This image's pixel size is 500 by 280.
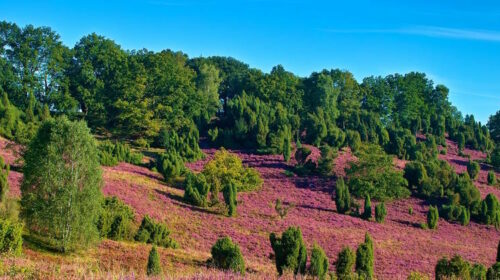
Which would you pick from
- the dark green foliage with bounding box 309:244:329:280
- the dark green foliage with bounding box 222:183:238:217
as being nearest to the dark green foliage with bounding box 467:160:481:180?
the dark green foliage with bounding box 222:183:238:217

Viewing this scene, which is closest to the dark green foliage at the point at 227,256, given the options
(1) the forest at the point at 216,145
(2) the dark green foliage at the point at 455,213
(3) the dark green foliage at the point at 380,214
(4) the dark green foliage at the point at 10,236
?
(1) the forest at the point at 216,145

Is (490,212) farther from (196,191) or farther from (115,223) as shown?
(115,223)

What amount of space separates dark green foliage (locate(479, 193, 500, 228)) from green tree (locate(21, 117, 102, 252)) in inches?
1420

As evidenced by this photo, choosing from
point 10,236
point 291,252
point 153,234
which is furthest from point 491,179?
point 10,236

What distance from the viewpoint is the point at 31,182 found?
21656mm

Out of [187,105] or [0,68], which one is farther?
[187,105]

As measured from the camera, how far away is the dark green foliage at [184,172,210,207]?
1478 inches

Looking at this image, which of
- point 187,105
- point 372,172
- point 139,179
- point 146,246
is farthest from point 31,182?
point 187,105

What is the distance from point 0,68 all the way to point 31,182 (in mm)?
46147

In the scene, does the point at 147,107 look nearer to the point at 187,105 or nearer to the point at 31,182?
the point at 187,105

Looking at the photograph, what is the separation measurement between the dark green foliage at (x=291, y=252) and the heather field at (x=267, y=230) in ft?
3.11

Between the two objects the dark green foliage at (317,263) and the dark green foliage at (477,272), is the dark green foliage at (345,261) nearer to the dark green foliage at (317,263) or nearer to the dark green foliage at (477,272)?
the dark green foliage at (317,263)

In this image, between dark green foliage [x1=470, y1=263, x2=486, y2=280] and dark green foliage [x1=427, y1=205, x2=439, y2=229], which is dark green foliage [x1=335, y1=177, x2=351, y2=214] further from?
dark green foliage [x1=470, y1=263, x2=486, y2=280]

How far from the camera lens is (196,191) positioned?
125ft
